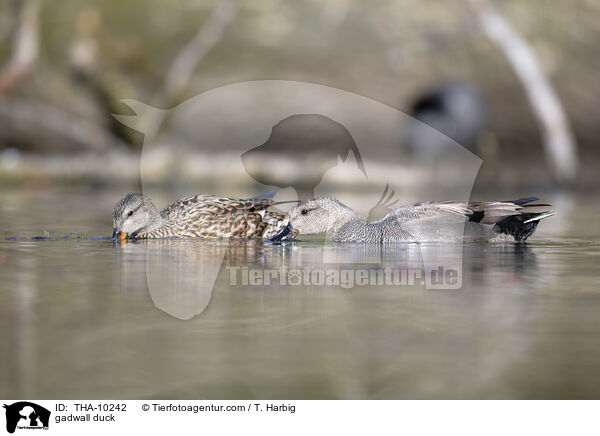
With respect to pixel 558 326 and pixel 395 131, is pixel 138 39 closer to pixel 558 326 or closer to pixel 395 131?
pixel 395 131

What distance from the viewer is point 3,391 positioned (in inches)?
145

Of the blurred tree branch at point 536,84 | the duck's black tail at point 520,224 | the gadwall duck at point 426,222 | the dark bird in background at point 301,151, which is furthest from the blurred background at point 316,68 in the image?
the gadwall duck at point 426,222

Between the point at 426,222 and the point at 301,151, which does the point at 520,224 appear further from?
the point at 301,151

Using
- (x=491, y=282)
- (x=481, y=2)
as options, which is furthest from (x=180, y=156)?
(x=491, y=282)

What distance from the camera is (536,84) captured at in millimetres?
21297

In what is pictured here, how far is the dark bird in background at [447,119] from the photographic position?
71.9ft

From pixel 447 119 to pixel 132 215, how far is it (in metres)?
14.5

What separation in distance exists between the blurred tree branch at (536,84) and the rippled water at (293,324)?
1337 cm

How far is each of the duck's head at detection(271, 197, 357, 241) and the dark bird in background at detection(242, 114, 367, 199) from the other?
9098 mm

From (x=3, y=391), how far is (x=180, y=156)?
675 inches

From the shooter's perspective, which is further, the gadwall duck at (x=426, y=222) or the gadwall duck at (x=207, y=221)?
the gadwall duck at (x=207, y=221)

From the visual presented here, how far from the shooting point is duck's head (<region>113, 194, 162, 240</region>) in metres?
8.42
